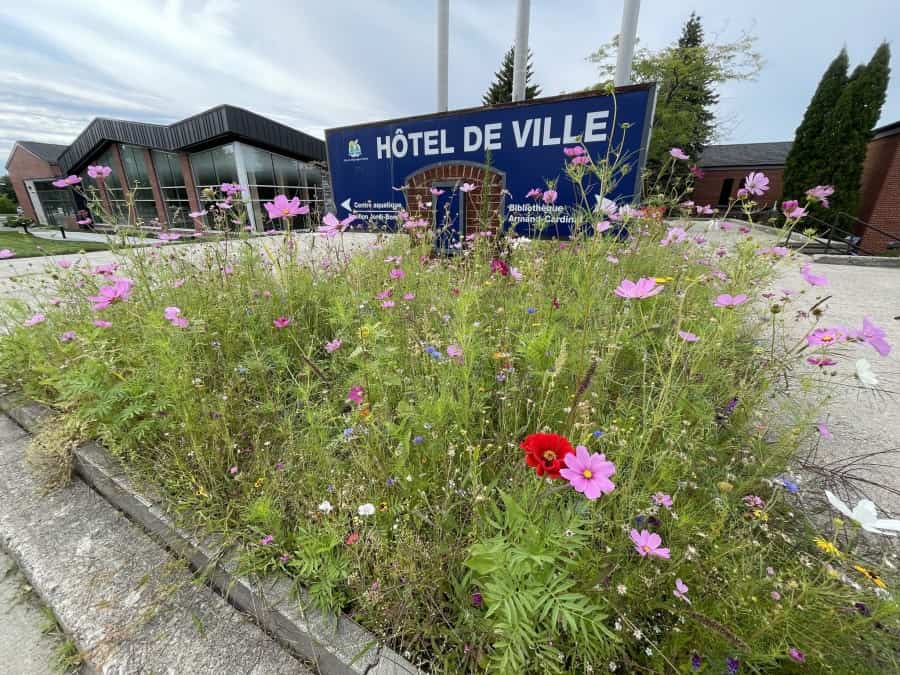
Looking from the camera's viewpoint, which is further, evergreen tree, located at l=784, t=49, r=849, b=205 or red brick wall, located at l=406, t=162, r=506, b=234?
evergreen tree, located at l=784, t=49, r=849, b=205

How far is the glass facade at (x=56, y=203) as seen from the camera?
2258cm

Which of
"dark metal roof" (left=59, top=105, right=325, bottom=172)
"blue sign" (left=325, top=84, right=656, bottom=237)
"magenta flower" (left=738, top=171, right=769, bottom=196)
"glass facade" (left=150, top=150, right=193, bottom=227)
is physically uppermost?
"dark metal roof" (left=59, top=105, right=325, bottom=172)

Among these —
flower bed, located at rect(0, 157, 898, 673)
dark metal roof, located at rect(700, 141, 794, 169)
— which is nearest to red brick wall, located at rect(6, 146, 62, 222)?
flower bed, located at rect(0, 157, 898, 673)

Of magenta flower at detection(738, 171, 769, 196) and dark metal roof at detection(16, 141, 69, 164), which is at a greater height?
dark metal roof at detection(16, 141, 69, 164)

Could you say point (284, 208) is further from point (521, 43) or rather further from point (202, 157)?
point (202, 157)

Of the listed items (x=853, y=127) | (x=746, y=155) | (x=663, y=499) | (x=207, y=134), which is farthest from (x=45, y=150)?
(x=746, y=155)

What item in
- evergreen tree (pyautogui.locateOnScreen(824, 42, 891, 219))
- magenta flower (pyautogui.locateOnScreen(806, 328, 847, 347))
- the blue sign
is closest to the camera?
magenta flower (pyautogui.locateOnScreen(806, 328, 847, 347))

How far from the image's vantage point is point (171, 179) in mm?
16031

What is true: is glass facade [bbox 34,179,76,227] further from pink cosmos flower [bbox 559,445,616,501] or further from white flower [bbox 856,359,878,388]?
white flower [bbox 856,359,878,388]

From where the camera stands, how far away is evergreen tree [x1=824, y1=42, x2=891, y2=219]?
1333 centimetres

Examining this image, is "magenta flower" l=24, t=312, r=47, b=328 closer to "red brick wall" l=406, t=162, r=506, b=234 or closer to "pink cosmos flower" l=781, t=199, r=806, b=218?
"red brick wall" l=406, t=162, r=506, b=234

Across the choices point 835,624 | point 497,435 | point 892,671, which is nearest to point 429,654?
point 497,435

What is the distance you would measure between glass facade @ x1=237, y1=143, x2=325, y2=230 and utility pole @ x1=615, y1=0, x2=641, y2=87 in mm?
10927

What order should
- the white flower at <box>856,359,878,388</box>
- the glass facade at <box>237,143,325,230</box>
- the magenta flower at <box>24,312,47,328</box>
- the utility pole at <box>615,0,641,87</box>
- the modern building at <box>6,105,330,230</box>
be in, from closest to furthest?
the white flower at <box>856,359,878,388</box>
the magenta flower at <box>24,312,47,328</box>
the utility pole at <box>615,0,641,87</box>
the modern building at <box>6,105,330,230</box>
the glass facade at <box>237,143,325,230</box>
